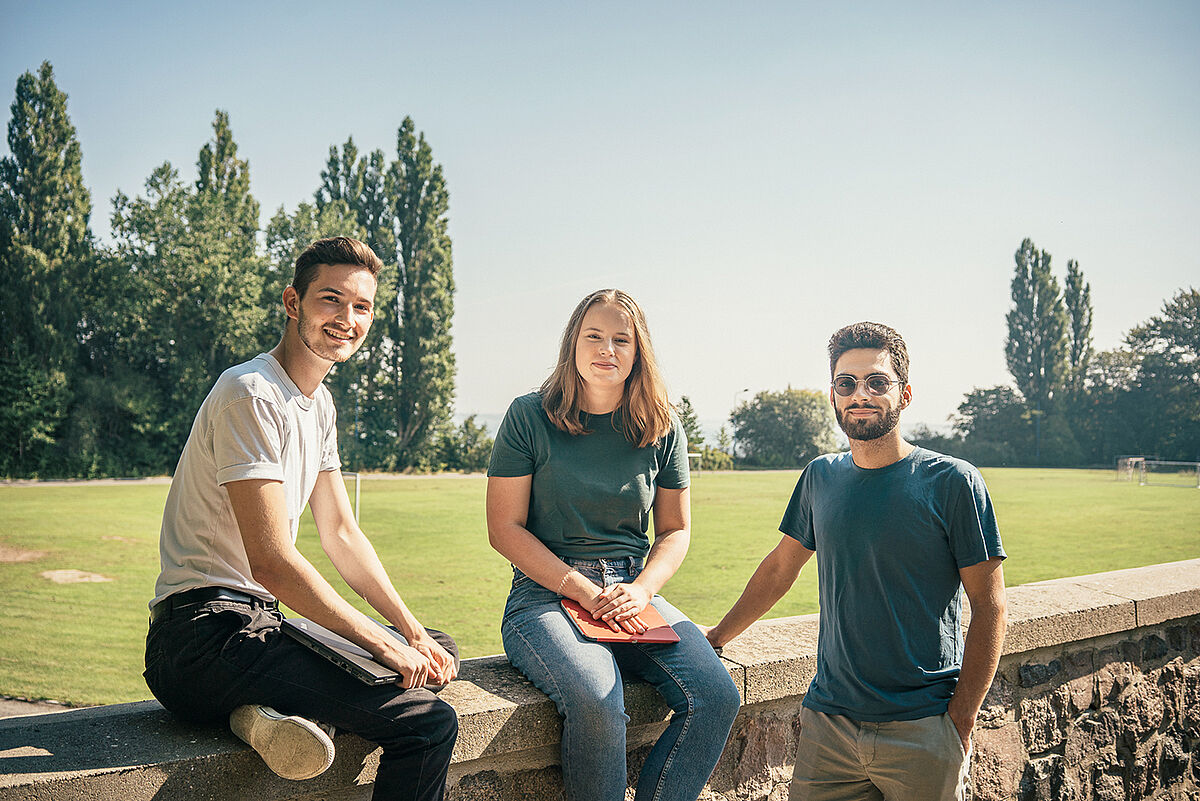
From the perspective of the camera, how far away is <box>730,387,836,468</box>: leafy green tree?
34.4 m

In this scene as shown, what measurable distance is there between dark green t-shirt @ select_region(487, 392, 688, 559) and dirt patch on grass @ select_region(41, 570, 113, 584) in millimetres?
12606

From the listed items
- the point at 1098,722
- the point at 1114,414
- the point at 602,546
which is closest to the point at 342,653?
the point at 602,546

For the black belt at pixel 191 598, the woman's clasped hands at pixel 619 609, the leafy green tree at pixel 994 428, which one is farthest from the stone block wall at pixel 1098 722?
the leafy green tree at pixel 994 428

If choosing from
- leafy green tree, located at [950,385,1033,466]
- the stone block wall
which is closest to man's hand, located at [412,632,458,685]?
the stone block wall

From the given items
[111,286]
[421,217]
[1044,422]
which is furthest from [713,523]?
[1044,422]

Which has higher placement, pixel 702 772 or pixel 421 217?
pixel 421 217

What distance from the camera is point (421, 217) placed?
104 ft

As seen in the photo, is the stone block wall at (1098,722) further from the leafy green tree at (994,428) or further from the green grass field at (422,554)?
the leafy green tree at (994,428)

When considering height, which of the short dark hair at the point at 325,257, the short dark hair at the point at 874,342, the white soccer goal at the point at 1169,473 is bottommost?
the white soccer goal at the point at 1169,473

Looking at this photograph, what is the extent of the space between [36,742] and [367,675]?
600mm

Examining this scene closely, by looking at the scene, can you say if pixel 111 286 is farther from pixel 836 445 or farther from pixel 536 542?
pixel 536 542

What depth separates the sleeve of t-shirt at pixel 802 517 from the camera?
2.12 m

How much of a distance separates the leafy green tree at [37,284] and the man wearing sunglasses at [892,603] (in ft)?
97.8

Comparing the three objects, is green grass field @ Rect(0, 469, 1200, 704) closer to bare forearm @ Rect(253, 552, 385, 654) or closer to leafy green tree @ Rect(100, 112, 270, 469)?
leafy green tree @ Rect(100, 112, 270, 469)
